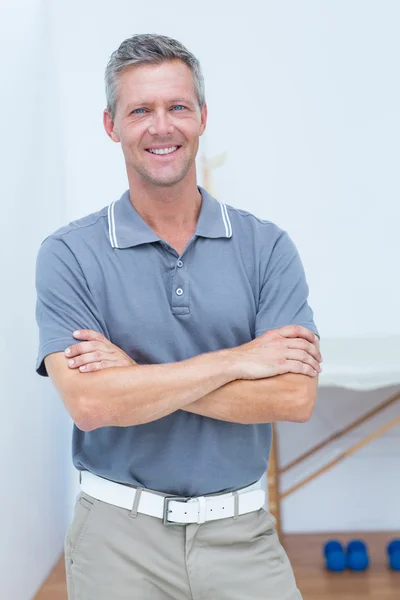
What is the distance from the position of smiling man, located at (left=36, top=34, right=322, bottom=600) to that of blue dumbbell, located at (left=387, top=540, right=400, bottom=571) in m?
1.59

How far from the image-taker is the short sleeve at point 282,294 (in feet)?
4.86

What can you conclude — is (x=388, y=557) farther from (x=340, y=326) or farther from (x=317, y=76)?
(x=317, y=76)

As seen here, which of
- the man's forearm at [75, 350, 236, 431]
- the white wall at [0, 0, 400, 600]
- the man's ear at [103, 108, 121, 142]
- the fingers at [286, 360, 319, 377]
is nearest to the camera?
the man's forearm at [75, 350, 236, 431]

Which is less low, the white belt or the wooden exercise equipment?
the white belt

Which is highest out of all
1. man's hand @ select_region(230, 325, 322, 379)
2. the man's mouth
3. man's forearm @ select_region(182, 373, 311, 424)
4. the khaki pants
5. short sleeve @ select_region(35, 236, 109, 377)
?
the man's mouth

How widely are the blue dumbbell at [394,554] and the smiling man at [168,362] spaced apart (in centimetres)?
159

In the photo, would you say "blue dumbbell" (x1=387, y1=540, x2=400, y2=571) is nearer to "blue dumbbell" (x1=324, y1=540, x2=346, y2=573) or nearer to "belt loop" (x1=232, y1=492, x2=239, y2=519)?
"blue dumbbell" (x1=324, y1=540, x2=346, y2=573)

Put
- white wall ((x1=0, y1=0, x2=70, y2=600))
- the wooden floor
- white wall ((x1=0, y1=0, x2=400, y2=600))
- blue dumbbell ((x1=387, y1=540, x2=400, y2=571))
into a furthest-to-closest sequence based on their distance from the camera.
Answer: white wall ((x1=0, y1=0, x2=400, y2=600)) < blue dumbbell ((x1=387, y1=540, x2=400, y2=571)) < the wooden floor < white wall ((x1=0, y1=0, x2=70, y2=600))

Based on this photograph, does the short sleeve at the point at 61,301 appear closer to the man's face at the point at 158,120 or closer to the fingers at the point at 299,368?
the man's face at the point at 158,120

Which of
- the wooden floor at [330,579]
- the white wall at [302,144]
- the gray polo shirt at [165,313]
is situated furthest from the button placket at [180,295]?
the white wall at [302,144]

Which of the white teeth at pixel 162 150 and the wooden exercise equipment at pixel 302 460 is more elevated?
the white teeth at pixel 162 150

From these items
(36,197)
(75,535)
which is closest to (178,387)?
(75,535)

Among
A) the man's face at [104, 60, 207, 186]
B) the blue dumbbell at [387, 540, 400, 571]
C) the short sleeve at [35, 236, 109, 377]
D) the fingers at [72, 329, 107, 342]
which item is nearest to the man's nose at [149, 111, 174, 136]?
the man's face at [104, 60, 207, 186]

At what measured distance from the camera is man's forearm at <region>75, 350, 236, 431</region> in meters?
1.33
